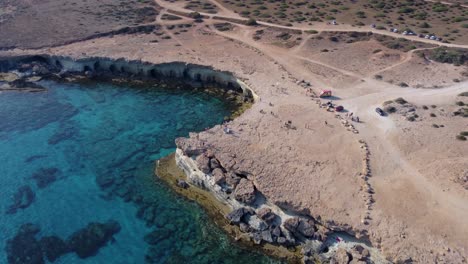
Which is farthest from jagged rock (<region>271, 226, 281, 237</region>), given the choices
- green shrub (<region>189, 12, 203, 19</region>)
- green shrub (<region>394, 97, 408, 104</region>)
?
green shrub (<region>189, 12, 203, 19</region>)

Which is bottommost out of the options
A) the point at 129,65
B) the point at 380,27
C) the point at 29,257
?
the point at 29,257

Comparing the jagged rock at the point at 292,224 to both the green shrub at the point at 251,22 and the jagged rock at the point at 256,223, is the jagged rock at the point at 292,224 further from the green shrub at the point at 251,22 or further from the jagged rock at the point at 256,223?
the green shrub at the point at 251,22

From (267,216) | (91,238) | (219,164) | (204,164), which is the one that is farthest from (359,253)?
(91,238)

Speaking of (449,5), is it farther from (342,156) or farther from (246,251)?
(246,251)

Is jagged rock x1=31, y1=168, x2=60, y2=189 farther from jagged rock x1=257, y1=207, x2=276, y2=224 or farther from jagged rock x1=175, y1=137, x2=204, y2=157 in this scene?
jagged rock x1=257, y1=207, x2=276, y2=224

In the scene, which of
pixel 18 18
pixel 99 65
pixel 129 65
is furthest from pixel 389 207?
pixel 18 18

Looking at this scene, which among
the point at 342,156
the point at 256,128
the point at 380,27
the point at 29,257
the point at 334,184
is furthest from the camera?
the point at 380,27

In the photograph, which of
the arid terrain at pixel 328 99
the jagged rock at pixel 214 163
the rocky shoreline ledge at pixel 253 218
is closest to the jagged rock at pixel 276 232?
the rocky shoreline ledge at pixel 253 218
